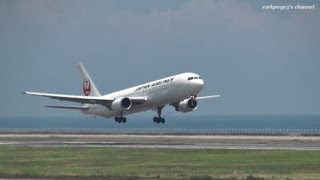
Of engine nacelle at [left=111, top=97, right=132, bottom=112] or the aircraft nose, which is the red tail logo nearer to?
engine nacelle at [left=111, top=97, right=132, bottom=112]

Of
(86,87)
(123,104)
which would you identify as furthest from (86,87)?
(123,104)

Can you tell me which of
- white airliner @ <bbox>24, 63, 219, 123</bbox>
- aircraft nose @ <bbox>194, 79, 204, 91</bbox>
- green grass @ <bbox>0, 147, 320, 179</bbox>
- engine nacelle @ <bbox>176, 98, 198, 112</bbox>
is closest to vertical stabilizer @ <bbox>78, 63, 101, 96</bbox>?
white airliner @ <bbox>24, 63, 219, 123</bbox>

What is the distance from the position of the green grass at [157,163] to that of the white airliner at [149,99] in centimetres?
1351

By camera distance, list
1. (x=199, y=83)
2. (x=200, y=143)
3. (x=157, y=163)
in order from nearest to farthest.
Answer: (x=157, y=163) < (x=199, y=83) < (x=200, y=143)

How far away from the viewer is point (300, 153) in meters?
73.1

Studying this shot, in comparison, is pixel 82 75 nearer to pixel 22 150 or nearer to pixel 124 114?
pixel 124 114

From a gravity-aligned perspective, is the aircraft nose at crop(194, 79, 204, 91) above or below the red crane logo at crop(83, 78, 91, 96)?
below

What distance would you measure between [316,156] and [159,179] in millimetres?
23696

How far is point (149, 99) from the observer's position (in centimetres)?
9888

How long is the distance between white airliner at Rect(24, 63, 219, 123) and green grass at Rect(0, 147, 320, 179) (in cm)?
1351

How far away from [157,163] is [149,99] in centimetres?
3363

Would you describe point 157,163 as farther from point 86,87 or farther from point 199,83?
point 86,87

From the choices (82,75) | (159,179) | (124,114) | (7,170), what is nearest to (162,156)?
(7,170)

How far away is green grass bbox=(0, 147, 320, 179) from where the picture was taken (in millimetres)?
54406
